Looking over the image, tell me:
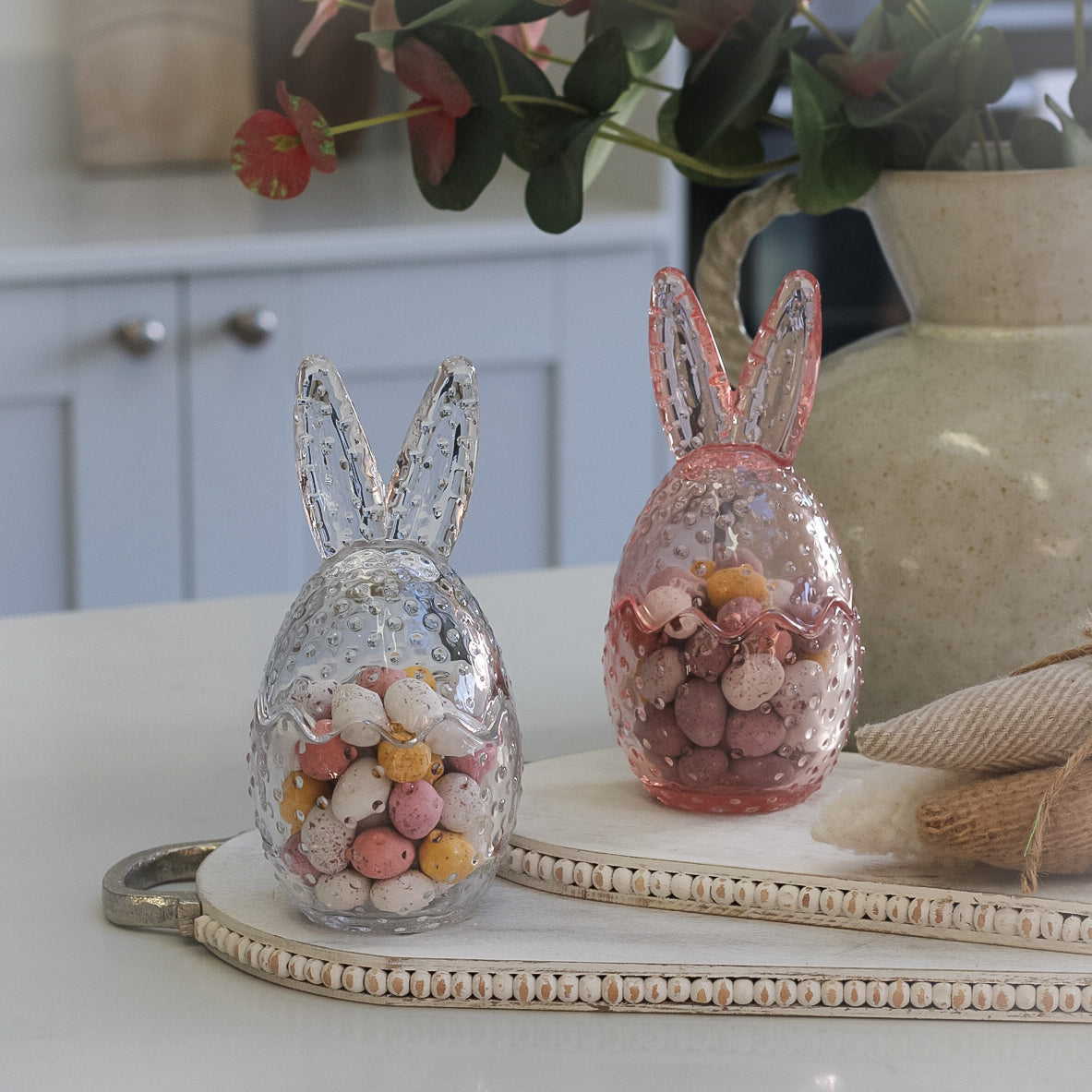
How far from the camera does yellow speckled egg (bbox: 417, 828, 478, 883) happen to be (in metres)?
0.50

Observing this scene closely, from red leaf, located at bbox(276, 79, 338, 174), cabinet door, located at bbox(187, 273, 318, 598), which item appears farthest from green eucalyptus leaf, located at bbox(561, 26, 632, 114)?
cabinet door, located at bbox(187, 273, 318, 598)

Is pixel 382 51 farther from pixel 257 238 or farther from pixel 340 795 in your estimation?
pixel 257 238

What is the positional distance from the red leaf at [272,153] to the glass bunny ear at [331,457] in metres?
0.16

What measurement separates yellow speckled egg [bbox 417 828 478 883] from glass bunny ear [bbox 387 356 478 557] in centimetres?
10

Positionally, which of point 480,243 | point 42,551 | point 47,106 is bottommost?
point 42,551

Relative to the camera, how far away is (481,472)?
200 centimetres

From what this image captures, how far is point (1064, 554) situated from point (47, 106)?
2056mm

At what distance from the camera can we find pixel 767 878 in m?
0.53

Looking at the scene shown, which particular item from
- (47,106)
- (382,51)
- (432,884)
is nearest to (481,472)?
(47,106)

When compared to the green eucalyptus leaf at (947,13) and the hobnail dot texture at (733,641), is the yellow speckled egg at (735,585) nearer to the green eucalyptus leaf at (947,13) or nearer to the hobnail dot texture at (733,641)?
the hobnail dot texture at (733,641)

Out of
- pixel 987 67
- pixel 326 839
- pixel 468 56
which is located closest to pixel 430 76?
pixel 468 56

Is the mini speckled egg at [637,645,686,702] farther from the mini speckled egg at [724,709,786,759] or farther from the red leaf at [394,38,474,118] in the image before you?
the red leaf at [394,38,474,118]

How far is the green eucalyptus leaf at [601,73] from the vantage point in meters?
0.69

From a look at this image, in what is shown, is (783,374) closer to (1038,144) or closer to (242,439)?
(1038,144)
